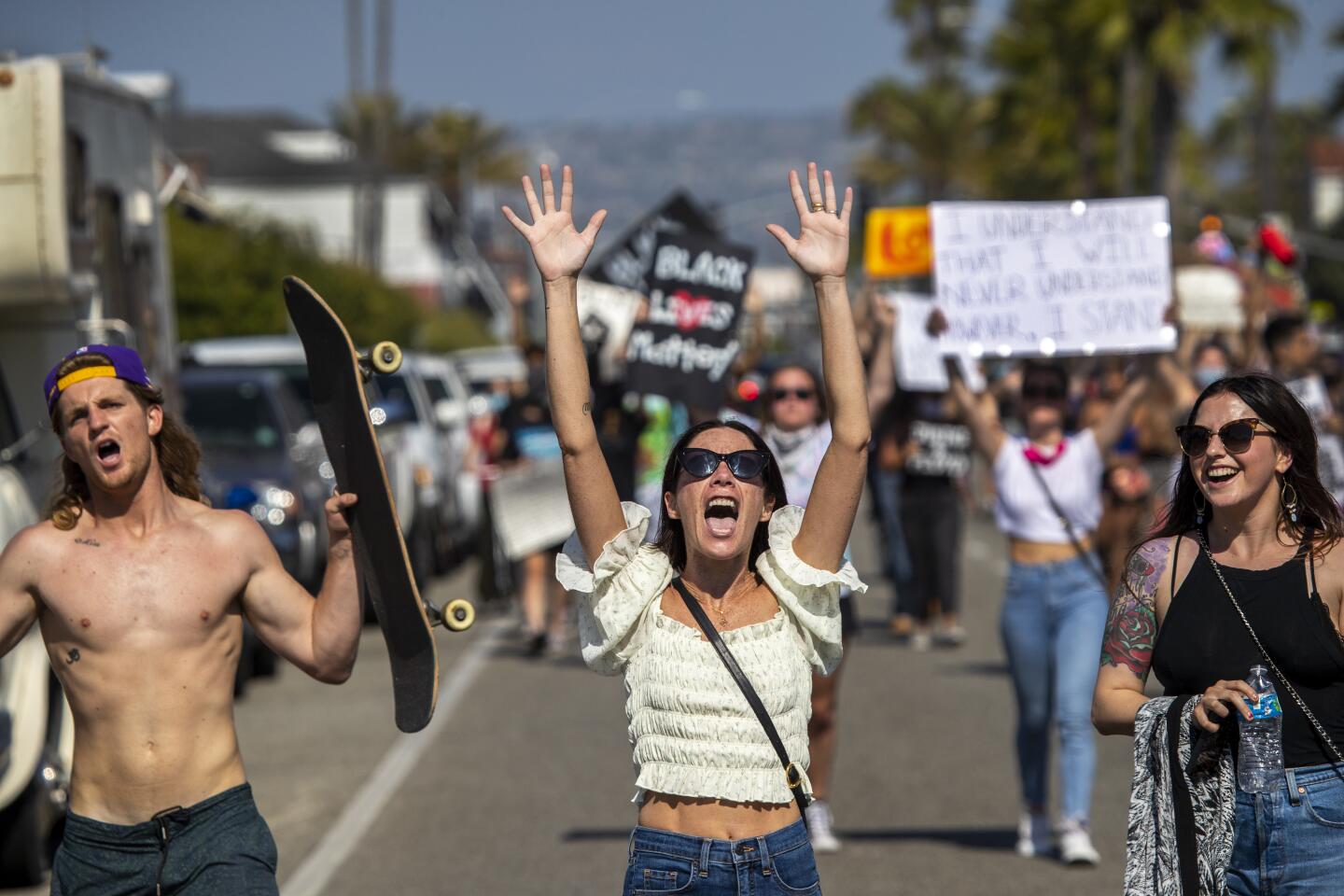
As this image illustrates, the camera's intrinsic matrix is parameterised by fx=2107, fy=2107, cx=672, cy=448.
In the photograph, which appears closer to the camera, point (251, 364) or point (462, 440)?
point (251, 364)

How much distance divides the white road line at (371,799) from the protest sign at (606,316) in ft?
7.96

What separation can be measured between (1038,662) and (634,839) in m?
4.06

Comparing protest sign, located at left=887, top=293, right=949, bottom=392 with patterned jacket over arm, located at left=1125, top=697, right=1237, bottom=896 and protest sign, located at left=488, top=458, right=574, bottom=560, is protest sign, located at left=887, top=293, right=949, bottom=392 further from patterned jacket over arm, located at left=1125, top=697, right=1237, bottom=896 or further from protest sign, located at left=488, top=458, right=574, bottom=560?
patterned jacket over arm, located at left=1125, top=697, right=1237, bottom=896

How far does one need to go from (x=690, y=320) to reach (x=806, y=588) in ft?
20.5

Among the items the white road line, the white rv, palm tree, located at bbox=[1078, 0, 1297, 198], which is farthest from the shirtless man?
palm tree, located at bbox=[1078, 0, 1297, 198]

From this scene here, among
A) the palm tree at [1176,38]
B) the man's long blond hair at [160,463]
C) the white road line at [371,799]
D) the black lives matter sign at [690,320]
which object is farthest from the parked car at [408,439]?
the palm tree at [1176,38]

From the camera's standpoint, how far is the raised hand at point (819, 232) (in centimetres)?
497

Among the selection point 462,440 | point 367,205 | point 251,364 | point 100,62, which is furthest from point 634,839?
point 367,205

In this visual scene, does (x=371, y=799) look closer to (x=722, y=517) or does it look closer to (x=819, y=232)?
(x=722, y=517)

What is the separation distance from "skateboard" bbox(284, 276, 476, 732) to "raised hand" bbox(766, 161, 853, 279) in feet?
3.22

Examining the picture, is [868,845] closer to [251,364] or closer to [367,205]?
[251,364]

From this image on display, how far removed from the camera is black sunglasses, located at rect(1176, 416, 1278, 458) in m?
4.71

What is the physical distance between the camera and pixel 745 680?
4758 millimetres

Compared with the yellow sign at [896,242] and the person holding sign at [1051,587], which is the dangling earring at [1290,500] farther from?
the yellow sign at [896,242]
